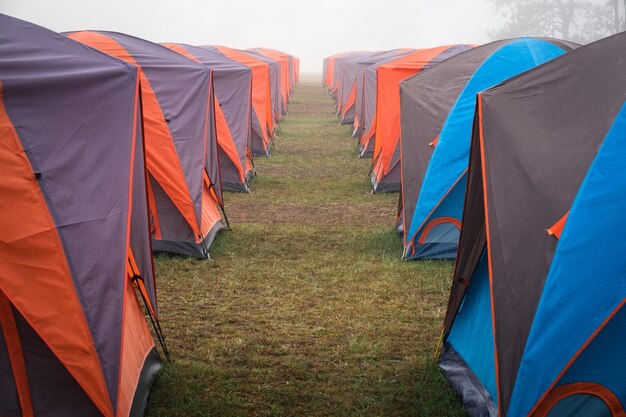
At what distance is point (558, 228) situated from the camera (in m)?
3.42

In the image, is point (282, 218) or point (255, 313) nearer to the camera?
point (255, 313)

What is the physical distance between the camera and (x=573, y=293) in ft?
10.6

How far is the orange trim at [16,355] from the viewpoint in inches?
138

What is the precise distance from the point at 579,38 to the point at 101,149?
166 ft

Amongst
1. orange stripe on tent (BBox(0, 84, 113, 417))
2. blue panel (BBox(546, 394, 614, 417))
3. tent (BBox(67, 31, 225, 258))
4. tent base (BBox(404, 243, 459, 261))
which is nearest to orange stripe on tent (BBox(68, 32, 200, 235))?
tent (BBox(67, 31, 225, 258))

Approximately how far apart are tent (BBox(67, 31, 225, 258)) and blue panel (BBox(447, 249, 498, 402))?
136 inches

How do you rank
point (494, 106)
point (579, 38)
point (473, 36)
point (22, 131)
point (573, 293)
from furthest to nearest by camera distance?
1. point (473, 36)
2. point (579, 38)
3. point (494, 106)
4. point (22, 131)
5. point (573, 293)

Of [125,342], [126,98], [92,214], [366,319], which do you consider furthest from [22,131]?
[366,319]

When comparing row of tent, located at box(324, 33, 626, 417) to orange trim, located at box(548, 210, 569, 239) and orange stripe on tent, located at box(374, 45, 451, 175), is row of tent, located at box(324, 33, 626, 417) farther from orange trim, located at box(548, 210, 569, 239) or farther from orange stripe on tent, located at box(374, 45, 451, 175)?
orange stripe on tent, located at box(374, 45, 451, 175)

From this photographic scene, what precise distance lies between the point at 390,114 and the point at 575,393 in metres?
7.58

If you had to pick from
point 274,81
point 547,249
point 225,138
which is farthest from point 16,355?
point 274,81

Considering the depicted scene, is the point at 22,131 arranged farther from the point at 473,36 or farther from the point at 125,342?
the point at 473,36

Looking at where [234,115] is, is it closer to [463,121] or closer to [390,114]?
[390,114]

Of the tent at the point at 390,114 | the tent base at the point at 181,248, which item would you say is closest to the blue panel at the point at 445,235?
the tent base at the point at 181,248
